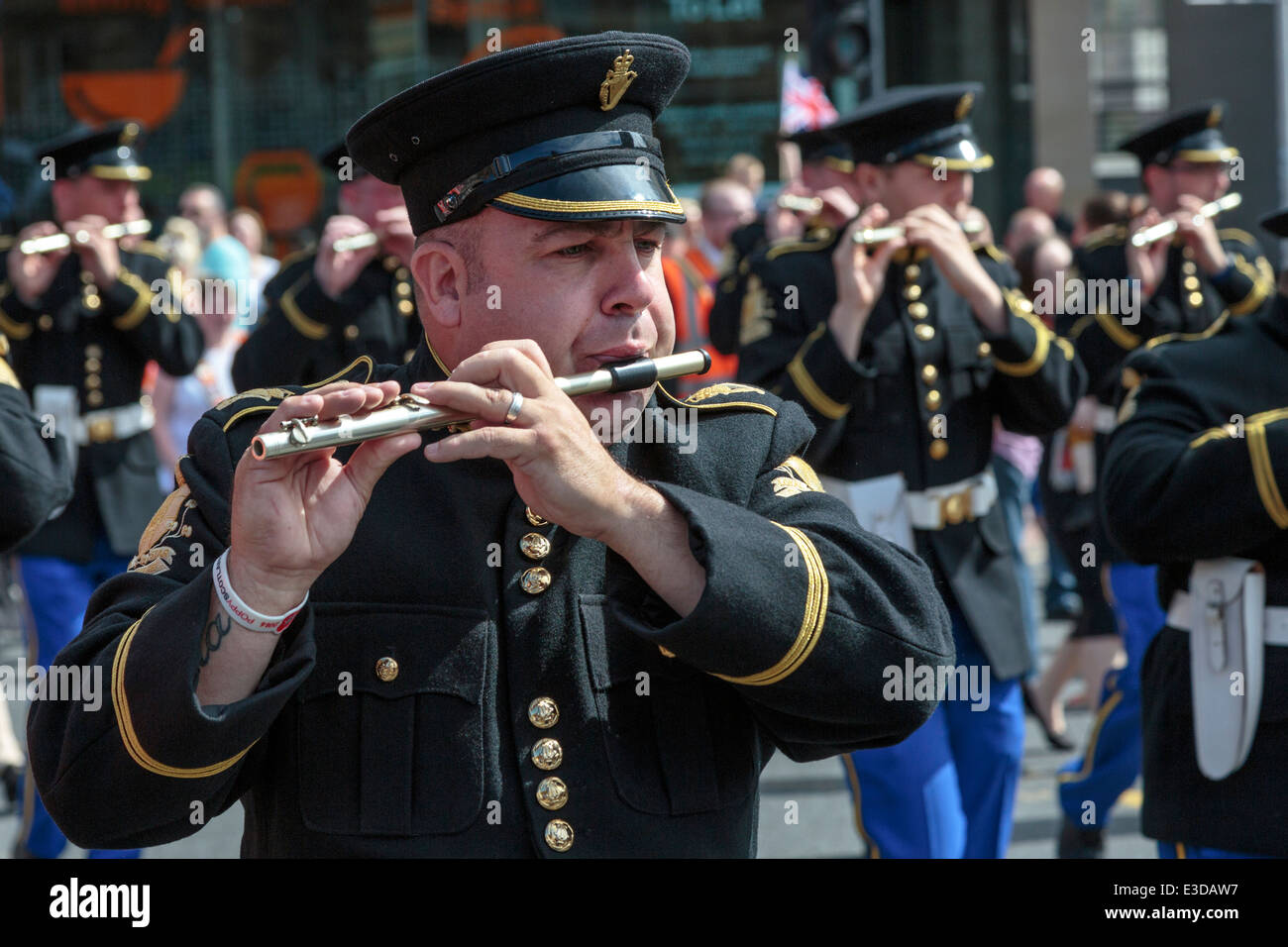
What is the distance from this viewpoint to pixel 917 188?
17.1ft

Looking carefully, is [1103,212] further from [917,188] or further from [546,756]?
[546,756]

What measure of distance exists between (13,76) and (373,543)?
1689 cm

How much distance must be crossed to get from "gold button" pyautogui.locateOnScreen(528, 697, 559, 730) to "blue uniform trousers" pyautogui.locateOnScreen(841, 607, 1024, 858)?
99.6 inches

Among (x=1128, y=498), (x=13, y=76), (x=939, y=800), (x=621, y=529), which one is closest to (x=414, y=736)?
(x=621, y=529)

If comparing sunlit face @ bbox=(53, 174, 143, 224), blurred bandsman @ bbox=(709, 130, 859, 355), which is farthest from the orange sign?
sunlit face @ bbox=(53, 174, 143, 224)

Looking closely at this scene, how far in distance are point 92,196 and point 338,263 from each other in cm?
130

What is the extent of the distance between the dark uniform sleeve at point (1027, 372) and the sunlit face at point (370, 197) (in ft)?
7.35

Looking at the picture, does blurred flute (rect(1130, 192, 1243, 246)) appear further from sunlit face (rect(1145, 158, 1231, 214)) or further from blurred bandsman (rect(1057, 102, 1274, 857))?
sunlit face (rect(1145, 158, 1231, 214))

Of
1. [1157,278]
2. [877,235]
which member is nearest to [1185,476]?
[877,235]

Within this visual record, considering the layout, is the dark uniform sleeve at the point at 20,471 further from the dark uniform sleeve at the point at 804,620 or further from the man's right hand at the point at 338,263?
the man's right hand at the point at 338,263

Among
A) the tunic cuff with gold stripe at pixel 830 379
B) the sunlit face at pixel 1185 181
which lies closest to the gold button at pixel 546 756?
the tunic cuff with gold stripe at pixel 830 379

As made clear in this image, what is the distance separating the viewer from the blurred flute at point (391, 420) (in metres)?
1.95

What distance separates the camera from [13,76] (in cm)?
1762
